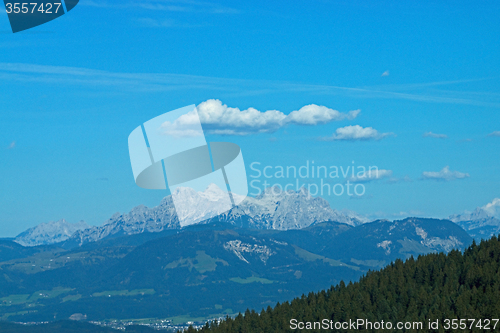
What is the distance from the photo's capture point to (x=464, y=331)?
173 metres

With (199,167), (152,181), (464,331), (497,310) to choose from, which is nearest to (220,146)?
(199,167)

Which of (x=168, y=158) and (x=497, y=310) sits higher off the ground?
(x=168, y=158)

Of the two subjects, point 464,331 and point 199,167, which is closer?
point 199,167

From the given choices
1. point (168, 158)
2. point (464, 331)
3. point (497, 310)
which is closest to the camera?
point (168, 158)

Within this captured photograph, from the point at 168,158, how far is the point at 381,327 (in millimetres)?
120985

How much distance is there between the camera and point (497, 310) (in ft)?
618

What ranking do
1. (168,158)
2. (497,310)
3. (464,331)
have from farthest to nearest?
Answer: (497,310)
(464,331)
(168,158)

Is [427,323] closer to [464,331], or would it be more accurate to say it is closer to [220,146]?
[464,331]

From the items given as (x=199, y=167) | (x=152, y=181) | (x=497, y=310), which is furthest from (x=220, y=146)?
(x=497, y=310)

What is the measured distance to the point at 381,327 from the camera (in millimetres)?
198500

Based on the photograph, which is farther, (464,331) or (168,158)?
(464,331)

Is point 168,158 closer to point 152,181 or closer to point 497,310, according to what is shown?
point 152,181

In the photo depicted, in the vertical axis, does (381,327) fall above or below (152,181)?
below

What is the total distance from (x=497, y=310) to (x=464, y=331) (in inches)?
900
